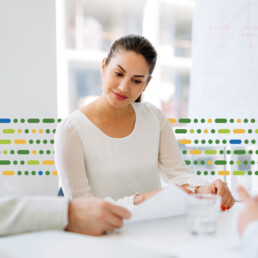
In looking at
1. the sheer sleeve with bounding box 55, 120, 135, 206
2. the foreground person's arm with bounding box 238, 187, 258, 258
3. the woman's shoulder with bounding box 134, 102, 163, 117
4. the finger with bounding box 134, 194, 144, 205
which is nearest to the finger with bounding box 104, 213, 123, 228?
the foreground person's arm with bounding box 238, 187, 258, 258

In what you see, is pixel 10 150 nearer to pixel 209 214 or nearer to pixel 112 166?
pixel 112 166

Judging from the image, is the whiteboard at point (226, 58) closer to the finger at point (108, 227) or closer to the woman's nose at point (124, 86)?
the woman's nose at point (124, 86)

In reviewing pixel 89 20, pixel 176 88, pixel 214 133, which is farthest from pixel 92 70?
pixel 214 133

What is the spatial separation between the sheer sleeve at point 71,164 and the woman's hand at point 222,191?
396mm

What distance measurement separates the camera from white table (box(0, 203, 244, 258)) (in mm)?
631

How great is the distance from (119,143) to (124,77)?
26 cm

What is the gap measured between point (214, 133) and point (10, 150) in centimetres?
113

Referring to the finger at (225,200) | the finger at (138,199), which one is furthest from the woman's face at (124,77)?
the finger at (225,200)

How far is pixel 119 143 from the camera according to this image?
1395mm

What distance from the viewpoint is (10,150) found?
197cm

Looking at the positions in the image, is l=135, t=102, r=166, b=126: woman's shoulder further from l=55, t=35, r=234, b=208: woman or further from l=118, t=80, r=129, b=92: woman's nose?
l=118, t=80, r=129, b=92: woman's nose

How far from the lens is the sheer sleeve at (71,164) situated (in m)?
1.23

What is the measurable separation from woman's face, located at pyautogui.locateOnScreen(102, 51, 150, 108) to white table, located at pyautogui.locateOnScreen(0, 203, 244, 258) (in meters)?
0.71

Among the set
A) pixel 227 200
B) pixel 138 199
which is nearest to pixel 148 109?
pixel 138 199
